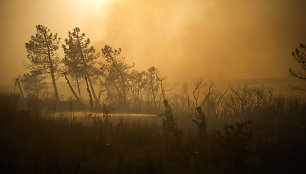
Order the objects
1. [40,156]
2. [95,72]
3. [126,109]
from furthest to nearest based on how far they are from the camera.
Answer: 1. [95,72]
2. [126,109]
3. [40,156]

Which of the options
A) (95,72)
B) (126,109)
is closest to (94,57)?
(95,72)

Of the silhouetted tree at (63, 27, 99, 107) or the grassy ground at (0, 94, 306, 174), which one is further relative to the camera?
the silhouetted tree at (63, 27, 99, 107)

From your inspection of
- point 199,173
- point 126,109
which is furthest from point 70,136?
point 126,109

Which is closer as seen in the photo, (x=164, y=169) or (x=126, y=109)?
(x=164, y=169)

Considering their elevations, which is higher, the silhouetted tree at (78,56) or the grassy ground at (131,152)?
the silhouetted tree at (78,56)

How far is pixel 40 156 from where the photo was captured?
19.7 feet

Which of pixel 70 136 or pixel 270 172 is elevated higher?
pixel 70 136

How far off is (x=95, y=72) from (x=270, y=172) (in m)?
26.9

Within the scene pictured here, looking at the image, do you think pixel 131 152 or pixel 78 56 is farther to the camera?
pixel 78 56

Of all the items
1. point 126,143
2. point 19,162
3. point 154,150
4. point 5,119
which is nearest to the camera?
point 19,162

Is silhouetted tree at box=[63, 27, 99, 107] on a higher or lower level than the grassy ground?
higher

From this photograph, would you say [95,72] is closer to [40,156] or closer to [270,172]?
[40,156]

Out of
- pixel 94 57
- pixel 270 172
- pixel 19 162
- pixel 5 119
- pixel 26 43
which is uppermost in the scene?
pixel 26 43

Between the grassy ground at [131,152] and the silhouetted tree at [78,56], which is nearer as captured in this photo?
the grassy ground at [131,152]
